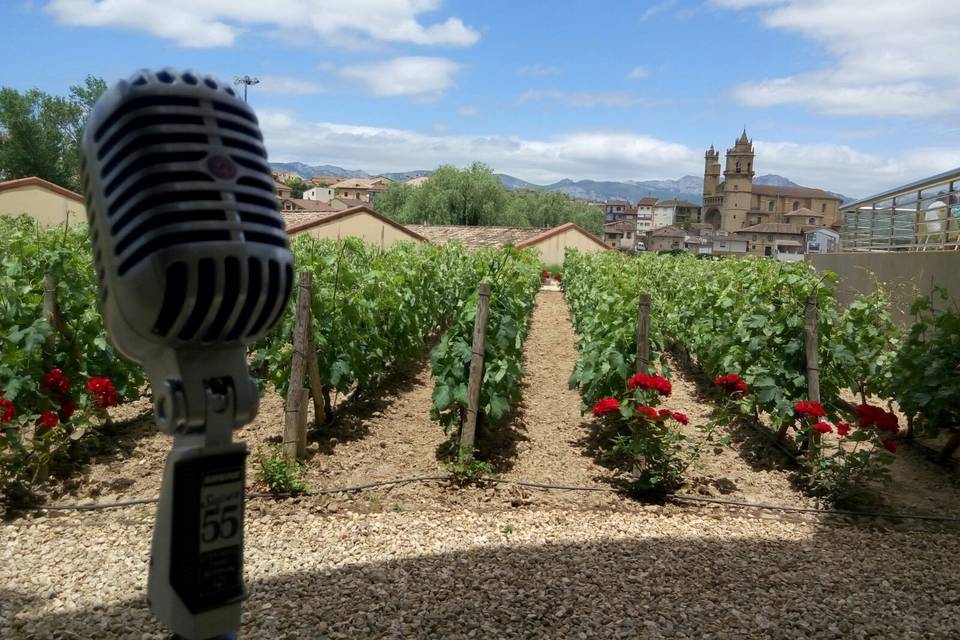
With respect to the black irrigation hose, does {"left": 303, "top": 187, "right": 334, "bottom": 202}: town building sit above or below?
above

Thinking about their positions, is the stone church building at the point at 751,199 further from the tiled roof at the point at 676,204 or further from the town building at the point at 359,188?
the town building at the point at 359,188

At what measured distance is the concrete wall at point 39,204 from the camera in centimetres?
2368

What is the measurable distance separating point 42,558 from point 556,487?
3.17 m

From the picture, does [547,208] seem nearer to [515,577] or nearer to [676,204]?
[515,577]

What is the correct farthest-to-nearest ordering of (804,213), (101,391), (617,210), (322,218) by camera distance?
(617,210) → (804,213) → (322,218) → (101,391)

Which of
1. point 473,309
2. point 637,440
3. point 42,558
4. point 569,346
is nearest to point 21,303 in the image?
point 42,558

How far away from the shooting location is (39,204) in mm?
24297

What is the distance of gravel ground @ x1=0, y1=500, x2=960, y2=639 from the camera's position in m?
3.17

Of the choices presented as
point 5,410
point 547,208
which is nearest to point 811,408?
point 5,410

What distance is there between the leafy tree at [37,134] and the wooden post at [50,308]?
47.5 meters

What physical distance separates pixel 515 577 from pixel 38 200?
26.3 m

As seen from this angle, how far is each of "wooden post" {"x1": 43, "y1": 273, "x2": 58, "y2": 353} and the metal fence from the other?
951cm

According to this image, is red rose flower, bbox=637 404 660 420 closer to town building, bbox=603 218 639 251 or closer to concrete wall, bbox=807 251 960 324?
concrete wall, bbox=807 251 960 324

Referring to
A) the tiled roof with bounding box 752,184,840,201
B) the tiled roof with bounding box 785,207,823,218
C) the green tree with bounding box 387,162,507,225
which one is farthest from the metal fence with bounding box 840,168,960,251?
the tiled roof with bounding box 752,184,840,201
